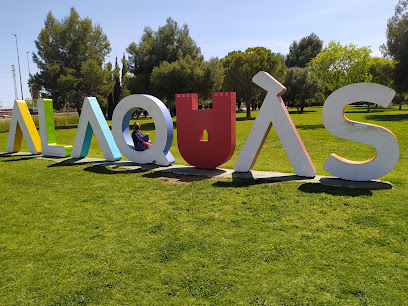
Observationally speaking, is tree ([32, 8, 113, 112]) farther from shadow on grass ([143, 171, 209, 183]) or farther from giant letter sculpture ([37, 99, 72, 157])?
shadow on grass ([143, 171, 209, 183])

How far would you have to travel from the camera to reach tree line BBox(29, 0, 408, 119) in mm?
32750

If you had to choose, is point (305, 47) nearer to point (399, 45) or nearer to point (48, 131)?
point (399, 45)

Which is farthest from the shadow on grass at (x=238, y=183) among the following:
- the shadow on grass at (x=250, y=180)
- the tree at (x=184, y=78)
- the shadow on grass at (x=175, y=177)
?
the tree at (x=184, y=78)

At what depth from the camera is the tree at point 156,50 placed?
36500 millimetres

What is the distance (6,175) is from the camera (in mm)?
11656

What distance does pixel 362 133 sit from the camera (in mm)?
8328

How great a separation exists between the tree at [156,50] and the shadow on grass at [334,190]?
99.1 feet

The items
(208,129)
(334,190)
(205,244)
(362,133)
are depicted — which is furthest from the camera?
(208,129)

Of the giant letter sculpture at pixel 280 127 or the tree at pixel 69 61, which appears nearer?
the giant letter sculpture at pixel 280 127

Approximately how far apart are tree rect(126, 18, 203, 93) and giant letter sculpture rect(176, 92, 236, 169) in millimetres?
26244

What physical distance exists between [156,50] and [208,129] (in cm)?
2990

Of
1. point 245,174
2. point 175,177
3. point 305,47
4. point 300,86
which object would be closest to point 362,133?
point 245,174

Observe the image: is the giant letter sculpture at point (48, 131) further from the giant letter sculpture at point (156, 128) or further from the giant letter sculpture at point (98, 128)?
the giant letter sculpture at point (156, 128)

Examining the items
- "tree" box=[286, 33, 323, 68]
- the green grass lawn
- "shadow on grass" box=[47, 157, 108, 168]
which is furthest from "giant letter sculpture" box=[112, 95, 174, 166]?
"tree" box=[286, 33, 323, 68]
